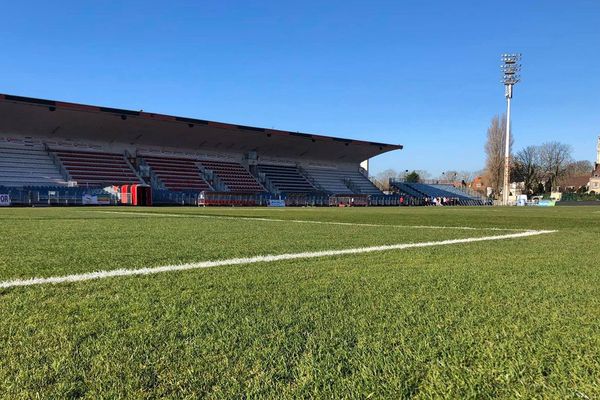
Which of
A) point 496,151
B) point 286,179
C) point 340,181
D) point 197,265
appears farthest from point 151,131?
point 496,151

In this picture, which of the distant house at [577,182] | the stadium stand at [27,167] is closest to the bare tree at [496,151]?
the distant house at [577,182]

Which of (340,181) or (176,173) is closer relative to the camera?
(176,173)

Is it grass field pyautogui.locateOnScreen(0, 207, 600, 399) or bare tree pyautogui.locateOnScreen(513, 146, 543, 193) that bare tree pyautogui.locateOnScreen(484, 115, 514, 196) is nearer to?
bare tree pyautogui.locateOnScreen(513, 146, 543, 193)

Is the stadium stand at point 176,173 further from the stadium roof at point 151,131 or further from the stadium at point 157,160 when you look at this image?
the stadium roof at point 151,131

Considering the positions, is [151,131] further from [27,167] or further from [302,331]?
[302,331]

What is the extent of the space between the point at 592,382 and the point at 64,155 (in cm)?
3984

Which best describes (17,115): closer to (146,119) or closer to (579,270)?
(146,119)

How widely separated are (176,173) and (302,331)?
1565 inches

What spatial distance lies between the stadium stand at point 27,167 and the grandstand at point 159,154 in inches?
2.4

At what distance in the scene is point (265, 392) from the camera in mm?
1396

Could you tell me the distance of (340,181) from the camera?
52938mm

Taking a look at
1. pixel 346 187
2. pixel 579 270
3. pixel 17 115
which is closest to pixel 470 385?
pixel 579 270

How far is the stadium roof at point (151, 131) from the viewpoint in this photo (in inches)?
1299

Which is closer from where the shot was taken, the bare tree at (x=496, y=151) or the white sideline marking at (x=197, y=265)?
the white sideline marking at (x=197, y=265)
